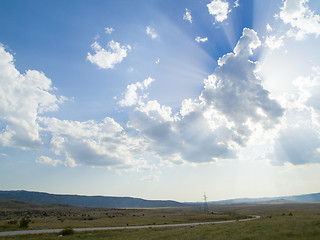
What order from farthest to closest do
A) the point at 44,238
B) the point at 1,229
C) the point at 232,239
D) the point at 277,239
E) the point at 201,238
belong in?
the point at 1,229 → the point at 44,238 → the point at 201,238 → the point at 232,239 → the point at 277,239

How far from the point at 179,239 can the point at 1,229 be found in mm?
39607

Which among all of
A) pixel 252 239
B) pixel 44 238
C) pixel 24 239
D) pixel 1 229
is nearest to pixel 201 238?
pixel 252 239

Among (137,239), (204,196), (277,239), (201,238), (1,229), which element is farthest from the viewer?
(204,196)

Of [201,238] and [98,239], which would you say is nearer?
[201,238]

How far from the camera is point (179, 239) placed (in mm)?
27141

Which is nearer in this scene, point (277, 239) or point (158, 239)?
point (277, 239)

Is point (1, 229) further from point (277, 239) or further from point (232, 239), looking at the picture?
point (277, 239)

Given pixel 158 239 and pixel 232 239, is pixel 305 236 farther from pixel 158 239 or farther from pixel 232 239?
pixel 158 239

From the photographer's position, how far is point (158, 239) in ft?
92.9

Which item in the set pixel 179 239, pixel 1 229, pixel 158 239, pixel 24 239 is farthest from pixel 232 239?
pixel 1 229

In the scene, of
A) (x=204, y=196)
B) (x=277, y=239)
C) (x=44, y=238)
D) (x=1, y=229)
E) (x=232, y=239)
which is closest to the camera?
(x=277, y=239)

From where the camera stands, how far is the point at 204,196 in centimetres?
16250

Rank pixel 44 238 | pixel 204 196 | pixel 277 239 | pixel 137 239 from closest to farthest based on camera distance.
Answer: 1. pixel 277 239
2. pixel 137 239
3. pixel 44 238
4. pixel 204 196

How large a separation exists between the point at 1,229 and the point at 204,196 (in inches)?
5552
